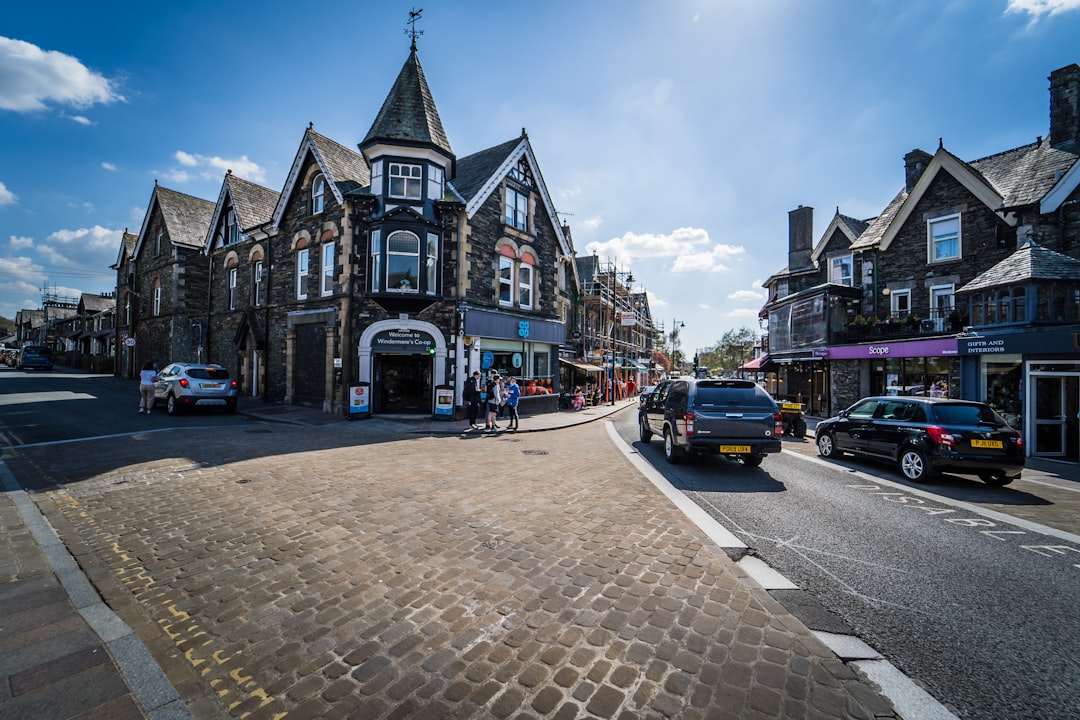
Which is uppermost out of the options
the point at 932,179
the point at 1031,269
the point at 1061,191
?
the point at 932,179

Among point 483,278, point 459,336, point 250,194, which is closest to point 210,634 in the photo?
point 459,336

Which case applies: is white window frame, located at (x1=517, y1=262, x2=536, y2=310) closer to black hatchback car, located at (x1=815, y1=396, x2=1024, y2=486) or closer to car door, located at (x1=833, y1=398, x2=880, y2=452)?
car door, located at (x1=833, y1=398, x2=880, y2=452)

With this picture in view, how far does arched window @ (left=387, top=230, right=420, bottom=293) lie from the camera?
1703 centimetres

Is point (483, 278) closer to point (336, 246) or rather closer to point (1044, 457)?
point (336, 246)

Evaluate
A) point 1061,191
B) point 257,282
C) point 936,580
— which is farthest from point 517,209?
point 936,580

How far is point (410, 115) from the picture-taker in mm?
17859

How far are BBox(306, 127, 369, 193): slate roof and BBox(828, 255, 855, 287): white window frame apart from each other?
24.6 metres

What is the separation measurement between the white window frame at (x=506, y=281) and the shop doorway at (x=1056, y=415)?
1738 centimetres

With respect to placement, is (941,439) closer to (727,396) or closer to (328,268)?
(727,396)

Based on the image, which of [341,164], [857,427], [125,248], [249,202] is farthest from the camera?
[125,248]

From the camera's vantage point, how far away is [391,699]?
8.13ft

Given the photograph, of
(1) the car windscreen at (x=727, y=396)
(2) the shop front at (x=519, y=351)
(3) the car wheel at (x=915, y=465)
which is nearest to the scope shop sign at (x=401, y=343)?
(2) the shop front at (x=519, y=351)

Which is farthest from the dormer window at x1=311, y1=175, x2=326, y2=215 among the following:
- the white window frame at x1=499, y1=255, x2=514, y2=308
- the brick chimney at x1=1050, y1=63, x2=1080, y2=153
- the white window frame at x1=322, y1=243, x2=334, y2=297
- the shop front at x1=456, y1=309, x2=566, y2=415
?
the brick chimney at x1=1050, y1=63, x2=1080, y2=153

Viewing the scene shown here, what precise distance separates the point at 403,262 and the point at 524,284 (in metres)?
6.15
